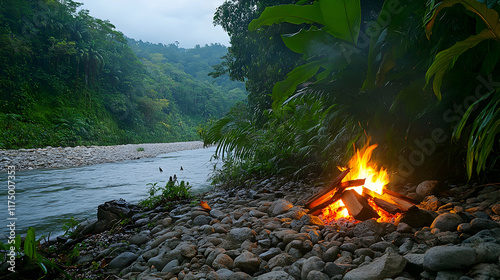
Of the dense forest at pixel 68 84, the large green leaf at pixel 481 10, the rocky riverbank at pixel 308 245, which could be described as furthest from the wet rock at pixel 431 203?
the dense forest at pixel 68 84

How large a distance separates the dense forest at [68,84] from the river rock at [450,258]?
11.0 metres

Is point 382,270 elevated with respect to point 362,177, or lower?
lower

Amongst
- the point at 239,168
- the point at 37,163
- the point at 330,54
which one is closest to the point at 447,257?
the point at 330,54

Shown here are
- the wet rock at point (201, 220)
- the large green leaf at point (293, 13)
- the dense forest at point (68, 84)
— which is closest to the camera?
the large green leaf at point (293, 13)

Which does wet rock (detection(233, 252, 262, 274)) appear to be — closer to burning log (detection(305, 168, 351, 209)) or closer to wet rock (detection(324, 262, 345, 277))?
wet rock (detection(324, 262, 345, 277))

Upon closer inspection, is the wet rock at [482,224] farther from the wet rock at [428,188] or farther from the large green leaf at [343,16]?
the large green leaf at [343,16]

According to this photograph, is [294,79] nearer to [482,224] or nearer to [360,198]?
[360,198]

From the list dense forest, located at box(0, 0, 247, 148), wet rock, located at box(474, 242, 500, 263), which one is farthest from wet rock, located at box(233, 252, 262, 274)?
dense forest, located at box(0, 0, 247, 148)

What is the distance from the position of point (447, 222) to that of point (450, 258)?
18.5 inches

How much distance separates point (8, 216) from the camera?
3.73 m

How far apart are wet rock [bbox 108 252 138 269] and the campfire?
4.28ft

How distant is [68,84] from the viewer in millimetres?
23484

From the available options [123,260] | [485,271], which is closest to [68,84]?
[123,260]

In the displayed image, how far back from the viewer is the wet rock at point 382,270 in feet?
3.57
